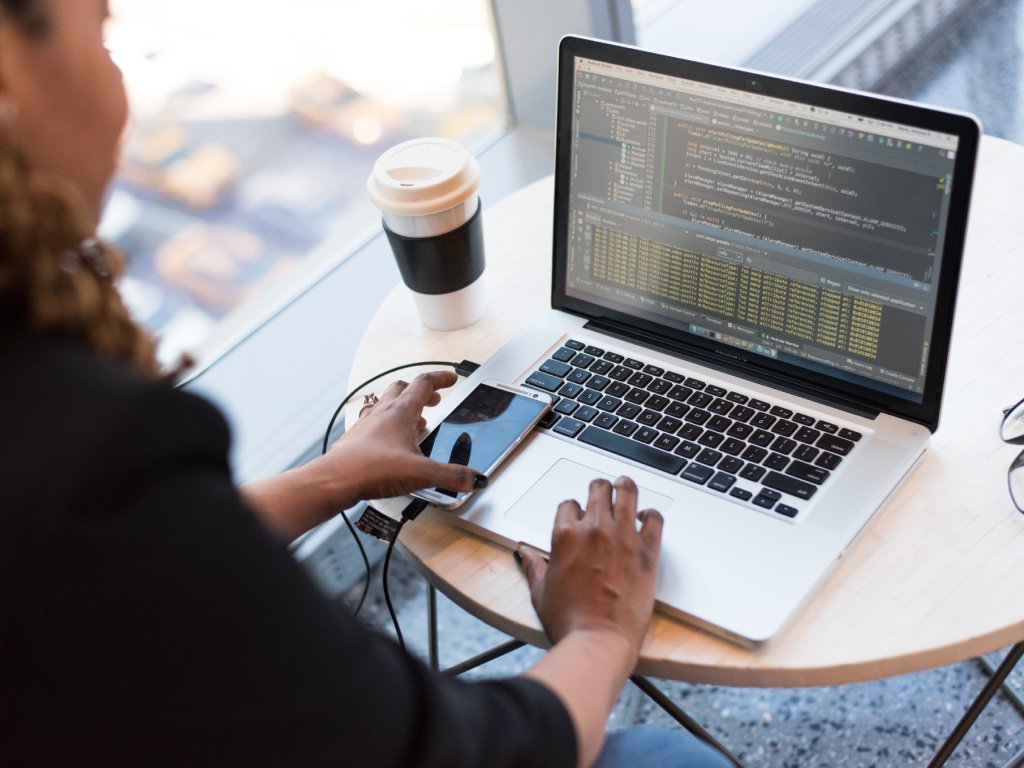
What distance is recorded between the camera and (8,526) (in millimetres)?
541

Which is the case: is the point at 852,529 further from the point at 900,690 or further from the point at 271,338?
the point at 271,338

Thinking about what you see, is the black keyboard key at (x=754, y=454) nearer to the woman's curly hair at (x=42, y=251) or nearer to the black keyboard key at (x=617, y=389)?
the black keyboard key at (x=617, y=389)

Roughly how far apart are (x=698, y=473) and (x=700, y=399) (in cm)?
10

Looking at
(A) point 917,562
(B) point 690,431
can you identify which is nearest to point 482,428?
(B) point 690,431

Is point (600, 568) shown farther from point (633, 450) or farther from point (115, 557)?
point (115, 557)

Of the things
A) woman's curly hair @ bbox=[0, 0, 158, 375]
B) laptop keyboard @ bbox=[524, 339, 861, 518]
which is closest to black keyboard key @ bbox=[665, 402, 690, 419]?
laptop keyboard @ bbox=[524, 339, 861, 518]

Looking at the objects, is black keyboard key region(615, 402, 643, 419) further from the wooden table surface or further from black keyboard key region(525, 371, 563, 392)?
the wooden table surface

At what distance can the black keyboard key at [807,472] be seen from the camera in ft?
3.16

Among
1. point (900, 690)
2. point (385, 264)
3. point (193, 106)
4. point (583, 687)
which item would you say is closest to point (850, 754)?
point (900, 690)

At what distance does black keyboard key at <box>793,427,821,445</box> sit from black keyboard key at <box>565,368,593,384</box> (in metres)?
0.22

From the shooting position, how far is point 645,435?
3.41 feet

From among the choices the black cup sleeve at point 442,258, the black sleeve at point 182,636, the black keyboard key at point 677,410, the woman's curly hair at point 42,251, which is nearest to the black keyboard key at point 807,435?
the black keyboard key at point 677,410

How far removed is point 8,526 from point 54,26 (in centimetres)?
29

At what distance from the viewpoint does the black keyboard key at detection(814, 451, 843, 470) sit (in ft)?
3.20
